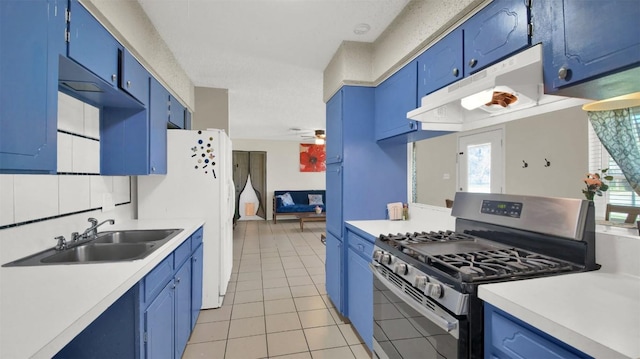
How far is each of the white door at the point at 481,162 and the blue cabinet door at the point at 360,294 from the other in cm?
89

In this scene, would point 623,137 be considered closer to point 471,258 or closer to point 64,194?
point 471,258

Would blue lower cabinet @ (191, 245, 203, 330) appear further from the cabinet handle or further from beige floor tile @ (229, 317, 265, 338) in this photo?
the cabinet handle

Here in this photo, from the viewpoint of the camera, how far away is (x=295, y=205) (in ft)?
26.0

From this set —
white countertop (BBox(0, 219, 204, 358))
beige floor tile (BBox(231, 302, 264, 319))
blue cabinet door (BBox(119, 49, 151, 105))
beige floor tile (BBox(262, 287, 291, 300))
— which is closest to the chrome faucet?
white countertop (BBox(0, 219, 204, 358))

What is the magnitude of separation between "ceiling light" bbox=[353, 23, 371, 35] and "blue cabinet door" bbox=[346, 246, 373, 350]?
166 cm

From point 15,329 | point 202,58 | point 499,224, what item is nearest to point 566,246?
point 499,224

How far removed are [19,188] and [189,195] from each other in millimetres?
1443

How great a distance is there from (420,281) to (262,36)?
224 cm

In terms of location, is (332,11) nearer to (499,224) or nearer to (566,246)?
(499,224)

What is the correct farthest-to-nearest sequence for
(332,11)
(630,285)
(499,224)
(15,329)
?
(332,11) → (499,224) → (630,285) → (15,329)

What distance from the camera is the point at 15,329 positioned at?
80 centimetres

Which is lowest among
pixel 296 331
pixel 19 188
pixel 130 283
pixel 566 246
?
pixel 296 331

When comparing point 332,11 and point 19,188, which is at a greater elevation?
point 332,11

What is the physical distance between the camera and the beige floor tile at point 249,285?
3.37 metres
